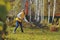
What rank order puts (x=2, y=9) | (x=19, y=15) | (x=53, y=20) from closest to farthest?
(x=2, y=9)
(x=19, y=15)
(x=53, y=20)

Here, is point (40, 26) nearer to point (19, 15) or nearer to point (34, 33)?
point (34, 33)

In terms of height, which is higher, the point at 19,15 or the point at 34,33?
the point at 19,15

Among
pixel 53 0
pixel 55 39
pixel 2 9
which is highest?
pixel 2 9

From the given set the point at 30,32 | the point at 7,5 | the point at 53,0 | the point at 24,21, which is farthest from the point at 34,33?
the point at 7,5

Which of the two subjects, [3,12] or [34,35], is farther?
[34,35]

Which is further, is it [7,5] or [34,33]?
[34,33]

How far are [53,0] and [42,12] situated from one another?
219 millimetres

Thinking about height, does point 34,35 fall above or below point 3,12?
below

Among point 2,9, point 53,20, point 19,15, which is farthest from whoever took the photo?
point 53,20

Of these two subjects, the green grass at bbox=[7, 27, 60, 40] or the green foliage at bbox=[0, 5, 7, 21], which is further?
the green grass at bbox=[7, 27, 60, 40]

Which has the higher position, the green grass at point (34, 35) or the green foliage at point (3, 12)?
the green foliage at point (3, 12)

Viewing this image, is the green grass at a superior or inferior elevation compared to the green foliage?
inferior

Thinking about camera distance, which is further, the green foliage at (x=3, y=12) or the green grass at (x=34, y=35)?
the green grass at (x=34, y=35)

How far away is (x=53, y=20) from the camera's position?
2367 mm
